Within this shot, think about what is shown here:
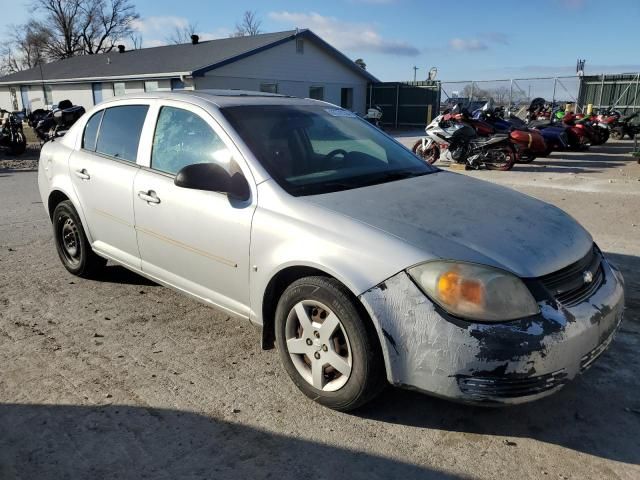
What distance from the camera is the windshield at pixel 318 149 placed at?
3238mm

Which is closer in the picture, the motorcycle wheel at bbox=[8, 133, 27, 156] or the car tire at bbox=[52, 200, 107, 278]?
the car tire at bbox=[52, 200, 107, 278]

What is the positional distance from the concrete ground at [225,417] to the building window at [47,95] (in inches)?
1385

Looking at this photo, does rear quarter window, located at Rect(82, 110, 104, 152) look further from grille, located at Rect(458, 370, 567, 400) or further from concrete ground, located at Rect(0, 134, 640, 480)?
grille, located at Rect(458, 370, 567, 400)

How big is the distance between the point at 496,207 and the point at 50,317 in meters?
3.43

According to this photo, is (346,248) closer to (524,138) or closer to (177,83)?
(524,138)

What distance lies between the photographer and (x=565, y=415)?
112 inches

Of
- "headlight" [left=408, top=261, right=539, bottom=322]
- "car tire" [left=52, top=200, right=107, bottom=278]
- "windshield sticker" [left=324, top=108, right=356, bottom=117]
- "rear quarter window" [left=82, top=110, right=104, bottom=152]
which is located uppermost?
"windshield sticker" [left=324, top=108, right=356, bottom=117]

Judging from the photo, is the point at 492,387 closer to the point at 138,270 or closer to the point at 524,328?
the point at 524,328

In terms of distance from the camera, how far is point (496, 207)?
314cm

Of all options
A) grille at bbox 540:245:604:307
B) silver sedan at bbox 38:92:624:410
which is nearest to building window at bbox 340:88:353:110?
silver sedan at bbox 38:92:624:410

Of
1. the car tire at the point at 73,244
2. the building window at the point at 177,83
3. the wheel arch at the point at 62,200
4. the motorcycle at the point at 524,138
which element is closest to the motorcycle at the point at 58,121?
the building window at the point at 177,83

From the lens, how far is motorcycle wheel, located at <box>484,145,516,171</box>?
12.2 m

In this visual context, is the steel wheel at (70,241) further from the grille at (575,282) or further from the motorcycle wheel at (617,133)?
the motorcycle wheel at (617,133)

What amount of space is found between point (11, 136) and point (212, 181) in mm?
15321
